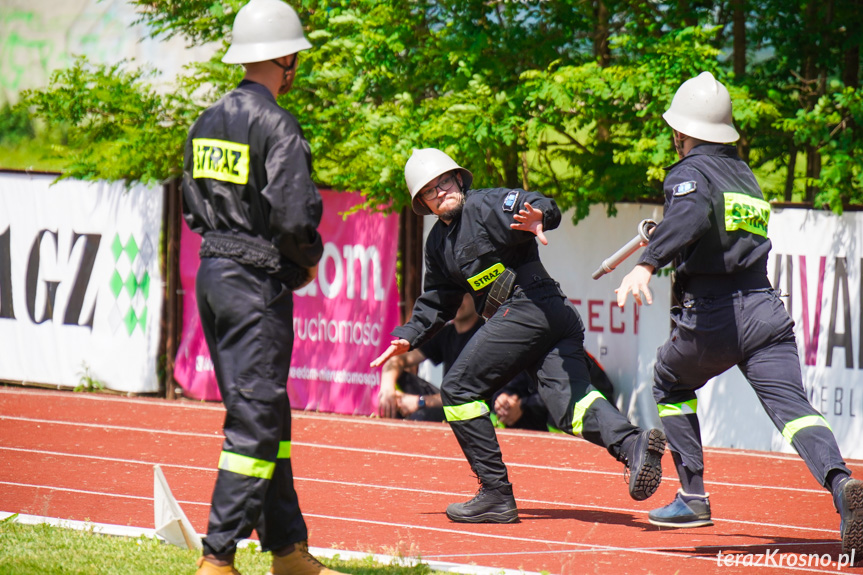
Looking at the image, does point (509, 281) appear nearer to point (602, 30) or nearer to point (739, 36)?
point (602, 30)

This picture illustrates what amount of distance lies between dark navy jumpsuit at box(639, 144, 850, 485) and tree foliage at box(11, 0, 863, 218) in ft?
13.4

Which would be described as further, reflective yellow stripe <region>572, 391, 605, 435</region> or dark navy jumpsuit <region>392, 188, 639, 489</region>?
dark navy jumpsuit <region>392, 188, 639, 489</region>

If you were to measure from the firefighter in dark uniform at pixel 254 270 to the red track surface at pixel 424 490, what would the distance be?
3.51ft

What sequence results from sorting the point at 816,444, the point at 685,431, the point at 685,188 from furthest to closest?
the point at 685,431 < the point at 685,188 < the point at 816,444

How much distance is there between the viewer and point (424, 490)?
7.29 meters

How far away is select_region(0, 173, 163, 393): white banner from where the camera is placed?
12.6 m

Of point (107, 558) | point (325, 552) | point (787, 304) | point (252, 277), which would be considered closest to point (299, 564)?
point (325, 552)

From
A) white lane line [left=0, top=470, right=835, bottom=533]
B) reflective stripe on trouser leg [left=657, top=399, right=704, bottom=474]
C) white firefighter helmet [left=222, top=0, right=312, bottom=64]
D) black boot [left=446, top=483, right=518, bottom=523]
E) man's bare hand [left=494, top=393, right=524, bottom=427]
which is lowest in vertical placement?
man's bare hand [left=494, top=393, right=524, bottom=427]

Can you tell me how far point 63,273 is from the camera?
42.1 feet

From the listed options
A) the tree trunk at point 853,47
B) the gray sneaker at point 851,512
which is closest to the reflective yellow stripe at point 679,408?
the gray sneaker at point 851,512

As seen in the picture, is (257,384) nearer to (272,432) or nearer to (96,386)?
(272,432)

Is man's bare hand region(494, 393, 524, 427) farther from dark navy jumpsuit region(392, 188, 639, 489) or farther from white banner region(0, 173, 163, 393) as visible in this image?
white banner region(0, 173, 163, 393)

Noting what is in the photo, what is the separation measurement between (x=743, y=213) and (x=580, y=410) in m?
1.32

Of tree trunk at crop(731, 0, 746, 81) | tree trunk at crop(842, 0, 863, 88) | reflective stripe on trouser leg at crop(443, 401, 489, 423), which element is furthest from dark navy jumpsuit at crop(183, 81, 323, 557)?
tree trunk at crop(842, 0, 863, 88)
